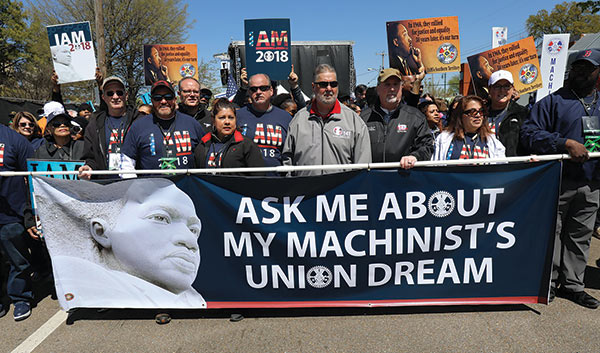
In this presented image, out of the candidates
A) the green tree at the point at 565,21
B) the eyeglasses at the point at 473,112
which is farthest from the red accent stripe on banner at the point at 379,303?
the green tree at the point at 565,21

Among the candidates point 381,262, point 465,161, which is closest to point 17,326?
point 381,262

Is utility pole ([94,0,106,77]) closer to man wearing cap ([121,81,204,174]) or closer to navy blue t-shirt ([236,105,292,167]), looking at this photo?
man wearing cap ([121,81,204,174])

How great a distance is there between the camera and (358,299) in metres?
3.33

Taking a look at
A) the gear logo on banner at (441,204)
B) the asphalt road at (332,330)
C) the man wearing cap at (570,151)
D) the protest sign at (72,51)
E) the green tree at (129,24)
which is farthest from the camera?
the green tree at (129,24)

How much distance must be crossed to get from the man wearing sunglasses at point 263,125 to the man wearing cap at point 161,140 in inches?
22.7

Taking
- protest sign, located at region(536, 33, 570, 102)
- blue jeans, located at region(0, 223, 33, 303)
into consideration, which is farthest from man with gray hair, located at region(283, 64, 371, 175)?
protest sign, located at region(536, 33, 570, 102)

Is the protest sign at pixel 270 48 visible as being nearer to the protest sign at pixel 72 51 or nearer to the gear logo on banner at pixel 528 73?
the protest sign at pixel 72 51

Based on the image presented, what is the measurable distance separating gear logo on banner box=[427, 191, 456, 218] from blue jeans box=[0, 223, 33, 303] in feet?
12.6

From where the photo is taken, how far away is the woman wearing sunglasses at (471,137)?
3465 millimetres

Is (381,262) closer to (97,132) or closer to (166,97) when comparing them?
(166,97)

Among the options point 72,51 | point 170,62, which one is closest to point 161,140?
point 72,51

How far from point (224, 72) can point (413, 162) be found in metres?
11.7

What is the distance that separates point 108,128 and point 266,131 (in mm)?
1644

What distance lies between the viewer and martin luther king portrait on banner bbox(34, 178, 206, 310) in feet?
10.8
